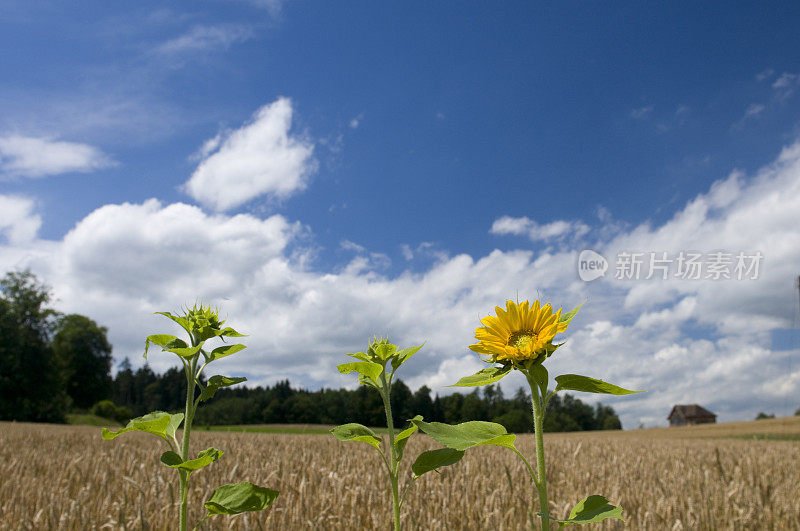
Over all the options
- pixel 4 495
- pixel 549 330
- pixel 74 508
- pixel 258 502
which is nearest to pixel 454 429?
pixel 549 330

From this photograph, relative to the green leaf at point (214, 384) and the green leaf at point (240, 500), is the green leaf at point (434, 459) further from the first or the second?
the green leaf at point (214, 384)

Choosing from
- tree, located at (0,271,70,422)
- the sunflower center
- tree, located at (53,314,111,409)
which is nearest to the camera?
the sunflower center

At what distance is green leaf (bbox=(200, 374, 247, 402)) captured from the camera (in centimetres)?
115

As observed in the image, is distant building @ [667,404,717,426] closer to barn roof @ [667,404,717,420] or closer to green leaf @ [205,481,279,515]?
barn roof @ [667,404,717,420]

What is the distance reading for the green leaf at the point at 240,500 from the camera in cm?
111

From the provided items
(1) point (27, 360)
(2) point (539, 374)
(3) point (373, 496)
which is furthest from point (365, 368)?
(1) point (27, 360)

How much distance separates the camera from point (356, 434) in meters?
1.23

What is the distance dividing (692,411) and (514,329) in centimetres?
10160

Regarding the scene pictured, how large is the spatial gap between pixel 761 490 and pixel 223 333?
499cm

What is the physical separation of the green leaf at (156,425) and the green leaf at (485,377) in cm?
71

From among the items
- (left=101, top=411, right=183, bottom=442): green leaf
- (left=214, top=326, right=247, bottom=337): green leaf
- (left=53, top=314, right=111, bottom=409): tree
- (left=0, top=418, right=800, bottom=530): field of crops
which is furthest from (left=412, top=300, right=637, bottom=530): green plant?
(left=53, top=314, right=111, bottom=409): tree

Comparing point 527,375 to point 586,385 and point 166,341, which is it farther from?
point 166,341

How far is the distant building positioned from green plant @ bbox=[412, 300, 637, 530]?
96373 millimetres

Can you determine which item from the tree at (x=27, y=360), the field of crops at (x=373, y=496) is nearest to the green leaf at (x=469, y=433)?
the field of crops at (x=373, y=496)
